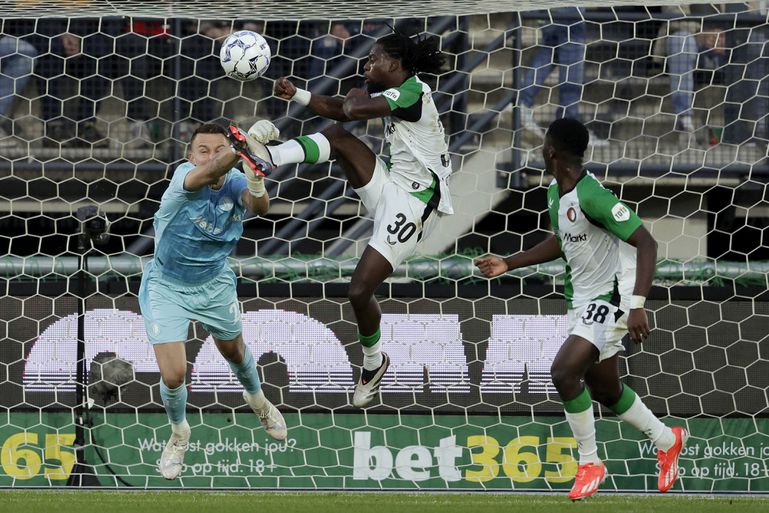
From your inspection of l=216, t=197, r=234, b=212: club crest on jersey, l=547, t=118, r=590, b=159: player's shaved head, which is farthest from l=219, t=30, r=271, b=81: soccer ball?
l=547, t=118, r=590, b=159: player's shaved head

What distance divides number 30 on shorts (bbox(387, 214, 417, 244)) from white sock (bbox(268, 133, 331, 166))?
0.62m

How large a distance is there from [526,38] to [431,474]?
456 cm

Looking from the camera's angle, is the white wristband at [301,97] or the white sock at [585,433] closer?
the white wristband at [301,97]

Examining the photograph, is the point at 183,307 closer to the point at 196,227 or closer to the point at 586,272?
the point at 196,227

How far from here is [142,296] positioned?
26.1 feet

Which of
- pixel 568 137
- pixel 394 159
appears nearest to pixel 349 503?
pixel 394 159

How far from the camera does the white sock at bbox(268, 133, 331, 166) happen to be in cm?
726

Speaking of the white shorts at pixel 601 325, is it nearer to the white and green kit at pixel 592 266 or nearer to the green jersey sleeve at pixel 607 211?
the white and green kit at pixel 592 266

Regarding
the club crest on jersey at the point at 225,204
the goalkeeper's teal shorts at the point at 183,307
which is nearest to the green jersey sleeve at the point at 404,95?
the club crest on jersey at the point at 225,204

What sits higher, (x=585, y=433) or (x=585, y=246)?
(x=585, y=246)

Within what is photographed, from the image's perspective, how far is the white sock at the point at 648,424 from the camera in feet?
26.2

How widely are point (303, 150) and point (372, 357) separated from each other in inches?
62.7

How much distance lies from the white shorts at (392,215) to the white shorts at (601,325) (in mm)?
1160

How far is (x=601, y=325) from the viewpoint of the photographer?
24.9 feet
